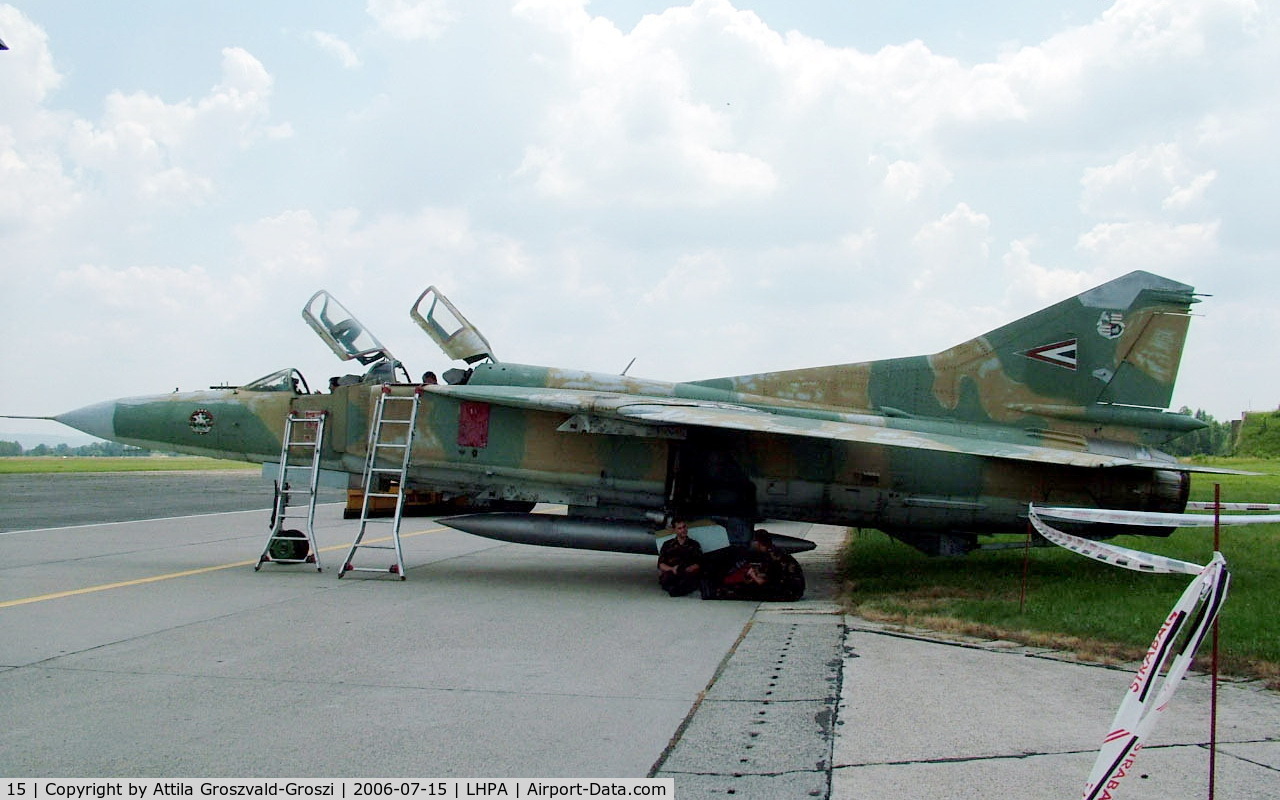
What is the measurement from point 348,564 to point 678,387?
4.64 m

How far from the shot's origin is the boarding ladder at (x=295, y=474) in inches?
481

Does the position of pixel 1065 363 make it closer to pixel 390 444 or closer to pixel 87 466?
pixel 390 444

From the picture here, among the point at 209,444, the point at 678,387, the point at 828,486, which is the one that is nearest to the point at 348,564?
the point at 209,444

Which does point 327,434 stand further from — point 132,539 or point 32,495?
point 32,495

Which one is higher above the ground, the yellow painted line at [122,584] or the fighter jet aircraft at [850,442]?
the fighter jet aircraft at [850,442]

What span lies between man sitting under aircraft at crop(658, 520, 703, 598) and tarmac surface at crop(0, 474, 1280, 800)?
218 mm

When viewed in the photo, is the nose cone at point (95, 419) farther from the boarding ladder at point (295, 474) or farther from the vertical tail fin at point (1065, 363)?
the vertical tail fin at point (1065, 363)

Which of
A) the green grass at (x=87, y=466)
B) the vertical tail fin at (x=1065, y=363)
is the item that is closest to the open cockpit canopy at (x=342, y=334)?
the vertical tail fin at (x=1065, y=363)

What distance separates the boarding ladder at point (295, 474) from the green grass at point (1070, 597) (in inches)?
275

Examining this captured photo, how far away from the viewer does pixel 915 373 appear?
12.0 metres

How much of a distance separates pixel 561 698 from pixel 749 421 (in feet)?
16.4

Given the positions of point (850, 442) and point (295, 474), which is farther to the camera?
point (295, 474)

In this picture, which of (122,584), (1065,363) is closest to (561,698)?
(122,584)

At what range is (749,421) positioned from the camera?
Result: 10.2 metres
